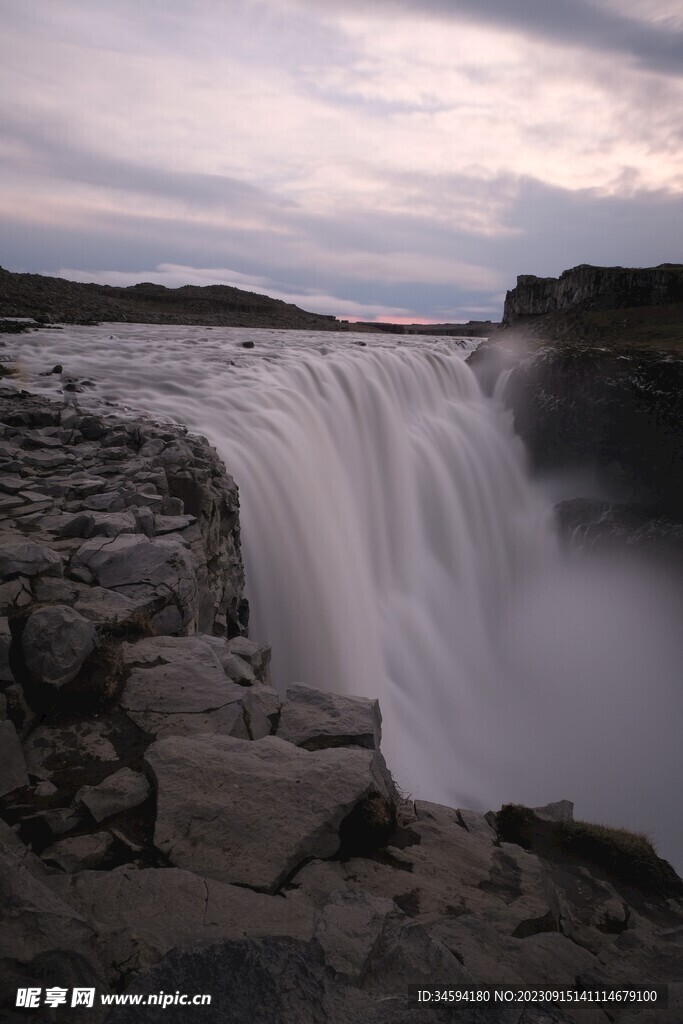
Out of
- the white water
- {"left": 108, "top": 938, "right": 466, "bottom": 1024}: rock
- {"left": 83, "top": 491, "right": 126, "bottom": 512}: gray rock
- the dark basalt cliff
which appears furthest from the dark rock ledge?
the dark basalt cliff

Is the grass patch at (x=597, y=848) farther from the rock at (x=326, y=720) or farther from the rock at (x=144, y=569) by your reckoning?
the rock at (x=144, y=569)

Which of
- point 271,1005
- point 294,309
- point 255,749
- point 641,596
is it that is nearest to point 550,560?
point 641,596

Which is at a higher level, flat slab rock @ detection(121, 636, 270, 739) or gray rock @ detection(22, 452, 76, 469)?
gray rock @ detection(22, 452, 76, 469)

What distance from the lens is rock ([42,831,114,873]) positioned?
3.37m

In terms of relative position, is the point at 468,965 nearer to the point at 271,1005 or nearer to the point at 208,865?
the point at 271,1005

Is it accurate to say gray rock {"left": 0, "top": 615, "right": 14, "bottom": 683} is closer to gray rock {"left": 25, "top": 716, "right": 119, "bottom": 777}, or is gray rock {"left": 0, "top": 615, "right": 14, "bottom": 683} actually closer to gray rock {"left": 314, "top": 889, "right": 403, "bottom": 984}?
gray rock {"left": 25, "top": 716, "right": 119, "bottom": 777}

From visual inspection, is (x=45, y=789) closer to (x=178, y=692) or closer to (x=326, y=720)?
(x=178, y=692)

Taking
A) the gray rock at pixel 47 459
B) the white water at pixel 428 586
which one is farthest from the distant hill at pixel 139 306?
the gray rock at pixel 47 459

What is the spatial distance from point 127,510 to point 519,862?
5.39 meters

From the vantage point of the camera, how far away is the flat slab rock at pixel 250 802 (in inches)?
141

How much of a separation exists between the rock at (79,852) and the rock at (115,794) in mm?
184

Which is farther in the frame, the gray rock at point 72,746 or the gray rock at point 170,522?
the gray rock at point 170,522

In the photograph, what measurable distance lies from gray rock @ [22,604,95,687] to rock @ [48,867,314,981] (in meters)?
1.64

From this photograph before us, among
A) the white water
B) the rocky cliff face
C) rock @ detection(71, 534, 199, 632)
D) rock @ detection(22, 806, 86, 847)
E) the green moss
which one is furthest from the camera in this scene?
the rocky cliff face
